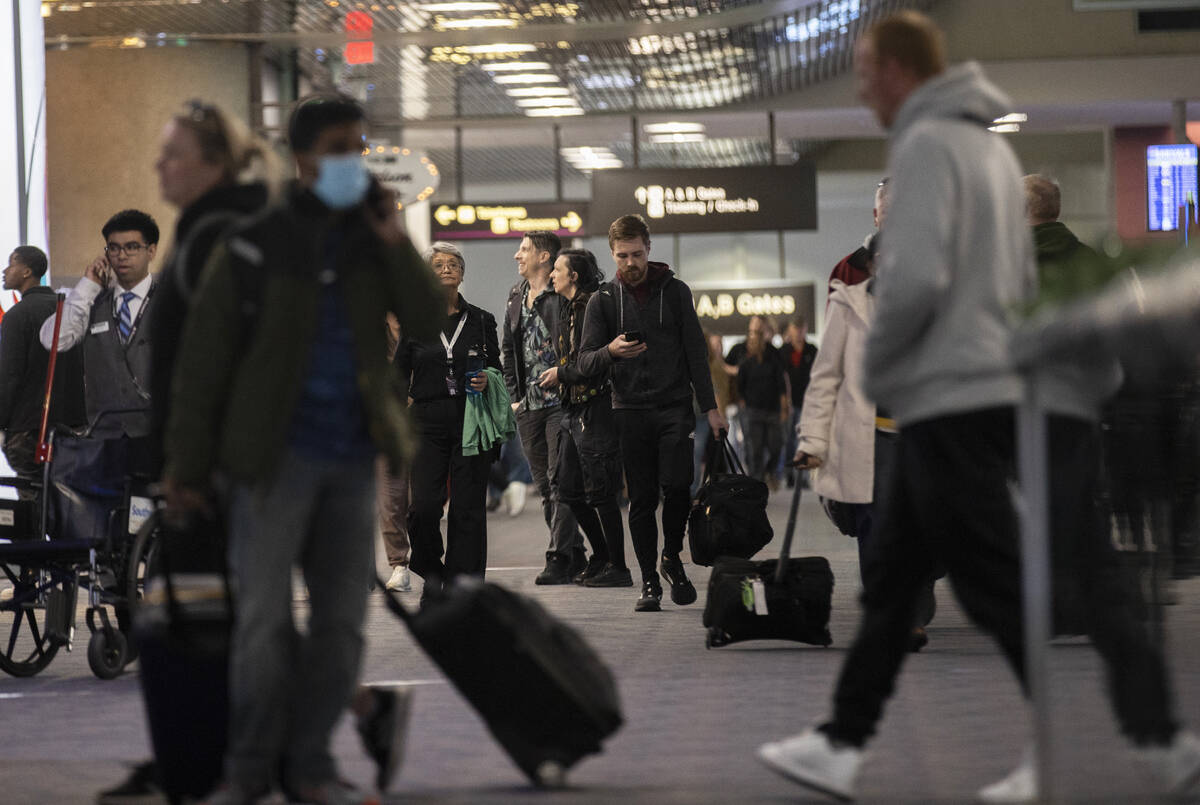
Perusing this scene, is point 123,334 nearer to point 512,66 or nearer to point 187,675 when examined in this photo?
point 187,675

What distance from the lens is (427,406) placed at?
363 inches

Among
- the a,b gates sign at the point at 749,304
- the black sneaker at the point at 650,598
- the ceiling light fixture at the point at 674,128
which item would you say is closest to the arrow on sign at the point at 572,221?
the ceiling light fixture at the point at 674,128

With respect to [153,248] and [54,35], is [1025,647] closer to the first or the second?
[153,248]

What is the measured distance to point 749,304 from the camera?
2720 centimetres

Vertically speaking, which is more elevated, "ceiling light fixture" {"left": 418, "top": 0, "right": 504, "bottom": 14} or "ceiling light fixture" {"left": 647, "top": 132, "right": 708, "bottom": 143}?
"ceiling light fixture" {"left": 418, "top": 0, "right": 504, "bottom": 14}

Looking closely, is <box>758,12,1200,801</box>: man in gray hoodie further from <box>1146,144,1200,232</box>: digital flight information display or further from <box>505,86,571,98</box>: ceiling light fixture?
<box>1146,144,1200,232</box>: digital flight information display

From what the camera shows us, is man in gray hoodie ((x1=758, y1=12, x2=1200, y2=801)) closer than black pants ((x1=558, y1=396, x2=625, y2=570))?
Yes

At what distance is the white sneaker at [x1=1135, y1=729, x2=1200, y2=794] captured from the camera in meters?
3.80

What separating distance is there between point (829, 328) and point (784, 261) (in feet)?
79.9

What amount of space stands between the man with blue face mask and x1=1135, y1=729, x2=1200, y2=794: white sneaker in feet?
5.88

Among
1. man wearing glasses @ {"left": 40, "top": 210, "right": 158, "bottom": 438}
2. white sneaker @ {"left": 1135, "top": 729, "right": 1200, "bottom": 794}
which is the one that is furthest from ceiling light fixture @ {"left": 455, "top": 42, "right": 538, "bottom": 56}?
white sneaker @ {"left": 1135, "top": 729, "right": 1200, "bottom": 794}

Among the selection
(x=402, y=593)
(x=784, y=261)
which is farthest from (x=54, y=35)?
(x=784, y=261)

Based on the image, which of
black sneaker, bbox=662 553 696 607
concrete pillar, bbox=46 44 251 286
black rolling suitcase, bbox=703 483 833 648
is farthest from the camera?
concrete pillar, bbox=46 44 251 286

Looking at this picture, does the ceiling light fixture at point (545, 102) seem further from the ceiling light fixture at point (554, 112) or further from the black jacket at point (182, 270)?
the black jacket at point (182, 270)
